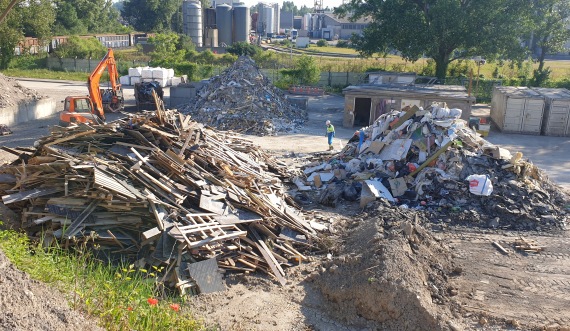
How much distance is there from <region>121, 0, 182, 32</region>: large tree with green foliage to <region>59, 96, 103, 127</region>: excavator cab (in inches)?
2054

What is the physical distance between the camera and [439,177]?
47.0ft

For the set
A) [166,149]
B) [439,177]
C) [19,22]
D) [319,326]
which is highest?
[19,22]

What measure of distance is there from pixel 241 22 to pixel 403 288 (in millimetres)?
56746

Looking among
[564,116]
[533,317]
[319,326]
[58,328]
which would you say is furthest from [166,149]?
[564,116]

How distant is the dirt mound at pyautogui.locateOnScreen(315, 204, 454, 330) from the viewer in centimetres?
844

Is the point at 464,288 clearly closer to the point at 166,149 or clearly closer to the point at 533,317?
the point at 533,317

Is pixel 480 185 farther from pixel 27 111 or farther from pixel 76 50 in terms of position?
pixel 76 50

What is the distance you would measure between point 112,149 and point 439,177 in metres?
8.99

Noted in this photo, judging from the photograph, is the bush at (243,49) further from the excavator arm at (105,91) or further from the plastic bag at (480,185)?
the plastic bag at (480,185)

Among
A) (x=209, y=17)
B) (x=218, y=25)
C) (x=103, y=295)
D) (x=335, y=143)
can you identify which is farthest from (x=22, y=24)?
(x=103, y=295)

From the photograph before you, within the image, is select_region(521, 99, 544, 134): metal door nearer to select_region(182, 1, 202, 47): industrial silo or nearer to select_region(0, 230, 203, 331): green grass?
select_region(0, 230, 203, 331): green grass

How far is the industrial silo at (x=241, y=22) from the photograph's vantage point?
60.6 metres

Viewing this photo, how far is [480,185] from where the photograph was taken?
1370 cm

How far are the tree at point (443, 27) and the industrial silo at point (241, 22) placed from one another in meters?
28.3
